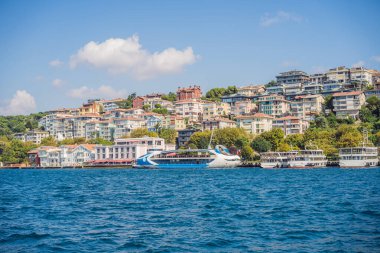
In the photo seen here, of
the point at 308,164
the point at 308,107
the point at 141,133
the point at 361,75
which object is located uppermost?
the point at 361,75

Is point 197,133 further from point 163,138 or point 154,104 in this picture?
point 154,104

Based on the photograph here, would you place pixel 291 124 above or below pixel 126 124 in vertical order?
below

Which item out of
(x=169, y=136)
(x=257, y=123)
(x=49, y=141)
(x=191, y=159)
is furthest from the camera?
(x=49, y=141)

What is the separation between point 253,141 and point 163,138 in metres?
27.2

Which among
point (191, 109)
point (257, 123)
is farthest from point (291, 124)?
point (191, 109)

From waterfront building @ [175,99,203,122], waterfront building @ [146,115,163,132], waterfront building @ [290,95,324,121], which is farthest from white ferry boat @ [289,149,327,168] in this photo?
waterfront building @ [175,99,203,122]

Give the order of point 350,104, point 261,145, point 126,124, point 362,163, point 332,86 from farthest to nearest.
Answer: point 126,124 < point 332,86 < point 350,104 < point 261,145 < point 362,163

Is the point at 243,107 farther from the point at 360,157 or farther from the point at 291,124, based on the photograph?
the point at 360,157

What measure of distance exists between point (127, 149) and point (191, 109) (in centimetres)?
2383

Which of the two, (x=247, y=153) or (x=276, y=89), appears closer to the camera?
(x=247, y=153)

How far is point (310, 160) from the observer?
76.0 m

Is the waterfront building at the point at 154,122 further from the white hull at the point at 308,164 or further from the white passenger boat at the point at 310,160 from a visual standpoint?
the white hull at the point at 308,164

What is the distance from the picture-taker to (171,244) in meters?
17.5

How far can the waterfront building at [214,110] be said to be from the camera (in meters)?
122
